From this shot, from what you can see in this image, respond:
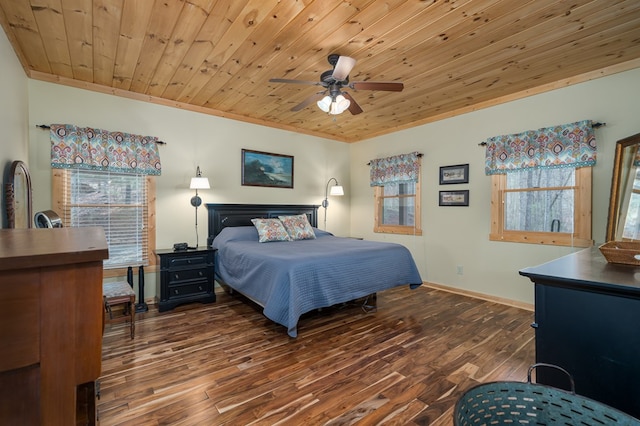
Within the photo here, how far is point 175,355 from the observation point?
242 cm

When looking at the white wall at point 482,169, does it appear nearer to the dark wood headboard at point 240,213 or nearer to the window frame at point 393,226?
the window frame at point 393,226

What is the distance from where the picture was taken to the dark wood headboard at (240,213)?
4.21 m

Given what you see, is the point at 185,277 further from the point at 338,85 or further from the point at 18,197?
the point at 338,85

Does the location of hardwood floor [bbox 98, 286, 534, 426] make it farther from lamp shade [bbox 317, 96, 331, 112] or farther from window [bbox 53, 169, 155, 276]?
lamp shade [bbox 317, 96, 331, 112]

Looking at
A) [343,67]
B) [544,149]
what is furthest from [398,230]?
[343,67]

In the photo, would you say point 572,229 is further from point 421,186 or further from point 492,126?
point 421,186

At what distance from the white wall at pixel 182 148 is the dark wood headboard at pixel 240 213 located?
0.35 feet

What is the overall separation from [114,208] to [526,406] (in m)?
4.08

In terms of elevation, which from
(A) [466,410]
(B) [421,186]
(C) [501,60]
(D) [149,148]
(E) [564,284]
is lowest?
(A) [466,410]

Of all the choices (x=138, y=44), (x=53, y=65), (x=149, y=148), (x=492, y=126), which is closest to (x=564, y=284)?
(x=492, y=126)

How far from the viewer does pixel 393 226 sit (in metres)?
5.14

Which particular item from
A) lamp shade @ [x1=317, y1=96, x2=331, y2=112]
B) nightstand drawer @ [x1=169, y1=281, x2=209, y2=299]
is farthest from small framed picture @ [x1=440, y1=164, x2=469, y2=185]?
nightstand drawer @ [x1=169, y1=281, x2=209, y2=299]

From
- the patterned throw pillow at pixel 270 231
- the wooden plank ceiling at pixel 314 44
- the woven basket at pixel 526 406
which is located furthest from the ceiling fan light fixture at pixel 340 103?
the woven basket at pixel 526 406

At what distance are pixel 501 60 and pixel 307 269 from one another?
8.80 ft
